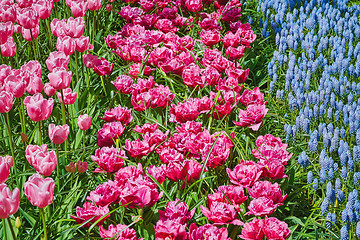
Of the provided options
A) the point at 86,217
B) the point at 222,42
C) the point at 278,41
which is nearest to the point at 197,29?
the point at 222,42

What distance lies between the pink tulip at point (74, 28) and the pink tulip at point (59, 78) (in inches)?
22.5

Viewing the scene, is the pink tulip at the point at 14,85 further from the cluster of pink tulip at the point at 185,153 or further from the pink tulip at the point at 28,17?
the pink tulip at the point at 28,17

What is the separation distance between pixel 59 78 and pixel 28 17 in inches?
31.2

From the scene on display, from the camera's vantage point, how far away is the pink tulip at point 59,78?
92.0 inches

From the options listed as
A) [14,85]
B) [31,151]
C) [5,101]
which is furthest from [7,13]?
[31,151]

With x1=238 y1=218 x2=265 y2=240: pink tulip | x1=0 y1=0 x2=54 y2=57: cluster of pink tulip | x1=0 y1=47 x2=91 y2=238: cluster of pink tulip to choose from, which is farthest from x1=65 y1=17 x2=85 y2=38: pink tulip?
x1=238 y1=218 x2=265 y2=240: pink tulip

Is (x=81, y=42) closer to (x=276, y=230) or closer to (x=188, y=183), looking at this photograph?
(x=188, y=183)

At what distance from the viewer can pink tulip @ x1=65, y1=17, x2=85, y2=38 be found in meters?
2.87

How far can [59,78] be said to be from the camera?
2348 mm

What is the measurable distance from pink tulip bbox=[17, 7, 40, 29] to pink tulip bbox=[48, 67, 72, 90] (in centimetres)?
72

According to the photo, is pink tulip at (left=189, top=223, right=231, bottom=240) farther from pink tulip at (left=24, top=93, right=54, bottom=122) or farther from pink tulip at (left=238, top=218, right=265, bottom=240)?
pink tulip at (left=24, top=93, right=54, bottom=122)

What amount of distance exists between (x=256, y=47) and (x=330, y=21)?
2.72ft

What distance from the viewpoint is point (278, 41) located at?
13.9 ft

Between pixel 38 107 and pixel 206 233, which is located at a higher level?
pixel 38 107
